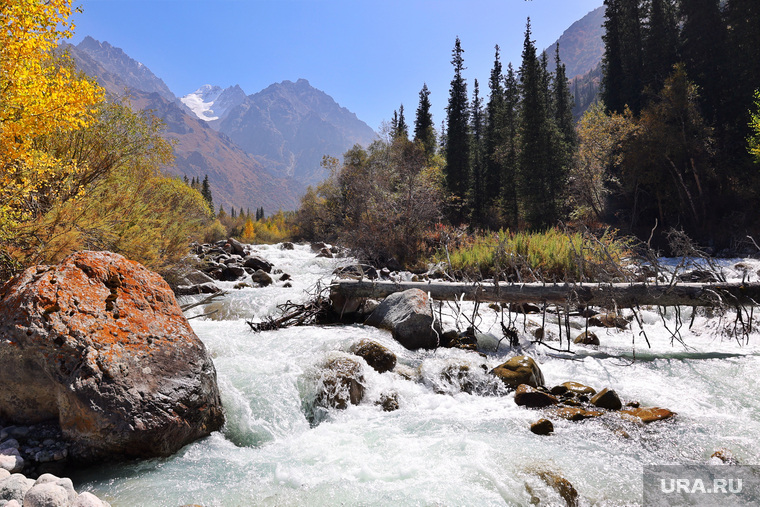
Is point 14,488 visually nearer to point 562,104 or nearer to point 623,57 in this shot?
point 623,57

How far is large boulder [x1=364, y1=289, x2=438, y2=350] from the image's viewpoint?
636cm

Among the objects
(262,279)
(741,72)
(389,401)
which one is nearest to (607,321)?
(389,401)

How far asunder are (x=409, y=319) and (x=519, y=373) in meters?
2.24

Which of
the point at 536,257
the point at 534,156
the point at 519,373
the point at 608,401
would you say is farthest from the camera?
the point at 534,156

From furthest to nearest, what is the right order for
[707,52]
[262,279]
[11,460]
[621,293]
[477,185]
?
1. [477,185]
2. [707,52]
3. [262,279]
4. [621,293]
5. [11,460]

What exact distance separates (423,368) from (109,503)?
142 inches

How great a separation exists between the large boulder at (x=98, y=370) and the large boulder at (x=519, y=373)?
3.53 m

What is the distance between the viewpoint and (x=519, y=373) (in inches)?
185

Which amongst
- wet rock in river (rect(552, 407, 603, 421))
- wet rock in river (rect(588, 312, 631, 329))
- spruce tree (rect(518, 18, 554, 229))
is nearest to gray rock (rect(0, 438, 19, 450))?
wet rock in river (rect(552, 407, 603, 421))

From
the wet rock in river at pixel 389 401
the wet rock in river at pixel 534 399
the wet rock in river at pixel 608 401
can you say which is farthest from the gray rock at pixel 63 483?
the wet rock in river at pixel 608 401

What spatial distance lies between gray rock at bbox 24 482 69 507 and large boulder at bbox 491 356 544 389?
4403 mm

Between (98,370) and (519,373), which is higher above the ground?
(98,370)

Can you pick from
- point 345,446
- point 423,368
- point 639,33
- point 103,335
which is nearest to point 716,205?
point 639,33

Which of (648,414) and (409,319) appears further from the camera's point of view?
(409,319)
